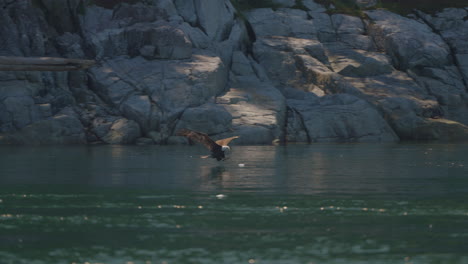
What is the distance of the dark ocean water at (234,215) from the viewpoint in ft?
Result: 37.2

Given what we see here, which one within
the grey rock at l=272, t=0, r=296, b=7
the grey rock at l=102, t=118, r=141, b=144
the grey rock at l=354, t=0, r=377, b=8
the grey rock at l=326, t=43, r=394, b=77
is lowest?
the grey rock at l=102, t=118, r=141, b=144

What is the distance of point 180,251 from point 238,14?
60.4m

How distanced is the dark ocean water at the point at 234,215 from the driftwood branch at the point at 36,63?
364 centimetres

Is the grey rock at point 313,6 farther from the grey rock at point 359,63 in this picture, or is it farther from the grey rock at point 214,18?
→ the grey rock at point 214,18

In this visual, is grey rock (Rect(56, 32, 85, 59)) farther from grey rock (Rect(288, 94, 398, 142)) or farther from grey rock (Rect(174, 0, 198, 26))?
grey rock (Rect(288, 94, 398, 142))

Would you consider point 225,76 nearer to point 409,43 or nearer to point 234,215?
point 409,43

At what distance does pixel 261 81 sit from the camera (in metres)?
63.8

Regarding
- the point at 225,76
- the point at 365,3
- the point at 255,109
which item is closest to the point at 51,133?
the point at 255,109

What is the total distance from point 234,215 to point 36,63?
11001mm

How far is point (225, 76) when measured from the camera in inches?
2446

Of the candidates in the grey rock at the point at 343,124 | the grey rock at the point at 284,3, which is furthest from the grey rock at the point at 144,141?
the grey rock at the point at 284,3

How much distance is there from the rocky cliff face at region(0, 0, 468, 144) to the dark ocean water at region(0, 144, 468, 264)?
1036 inches

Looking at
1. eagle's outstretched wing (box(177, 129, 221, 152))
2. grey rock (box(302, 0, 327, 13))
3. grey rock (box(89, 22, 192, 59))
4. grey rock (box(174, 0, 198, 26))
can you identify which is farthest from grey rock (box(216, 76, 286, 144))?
eagle's outstretched wing (box(177, 129, 221, 152))

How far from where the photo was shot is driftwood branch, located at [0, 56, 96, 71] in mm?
23250
